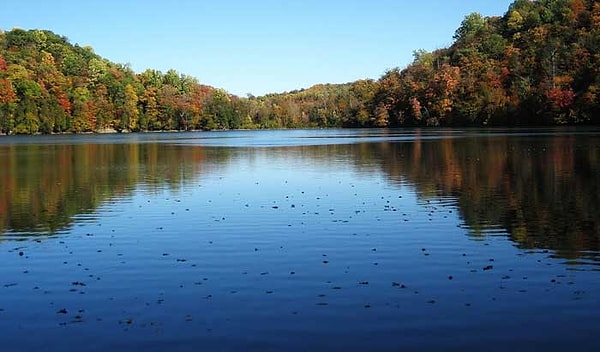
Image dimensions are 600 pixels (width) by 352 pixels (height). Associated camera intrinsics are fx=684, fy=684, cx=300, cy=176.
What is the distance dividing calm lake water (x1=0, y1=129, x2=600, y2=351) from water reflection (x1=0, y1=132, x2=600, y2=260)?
124mm

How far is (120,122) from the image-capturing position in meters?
157

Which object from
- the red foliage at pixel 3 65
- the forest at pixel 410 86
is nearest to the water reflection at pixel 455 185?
the forest at pixel 410 86

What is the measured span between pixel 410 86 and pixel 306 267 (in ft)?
456

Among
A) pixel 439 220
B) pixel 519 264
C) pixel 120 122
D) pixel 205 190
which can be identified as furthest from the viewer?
pixel 120 122

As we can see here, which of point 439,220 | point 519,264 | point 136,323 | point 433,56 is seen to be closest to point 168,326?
point 136,323

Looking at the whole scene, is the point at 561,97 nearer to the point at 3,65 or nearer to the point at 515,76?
the point at 515,76

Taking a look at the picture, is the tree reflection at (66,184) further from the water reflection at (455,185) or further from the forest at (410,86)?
the forest at (410,86)

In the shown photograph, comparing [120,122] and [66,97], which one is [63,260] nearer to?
[66,97]

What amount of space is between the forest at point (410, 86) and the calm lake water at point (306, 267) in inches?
3345

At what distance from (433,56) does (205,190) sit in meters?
148

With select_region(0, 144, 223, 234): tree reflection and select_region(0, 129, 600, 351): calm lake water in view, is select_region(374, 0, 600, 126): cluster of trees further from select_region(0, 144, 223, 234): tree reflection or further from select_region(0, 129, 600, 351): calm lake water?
select_region(0, 129, 600, 351): calm lake water

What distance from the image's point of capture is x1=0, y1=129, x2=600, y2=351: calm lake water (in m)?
8.51

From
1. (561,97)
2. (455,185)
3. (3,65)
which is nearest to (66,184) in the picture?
(455,185)

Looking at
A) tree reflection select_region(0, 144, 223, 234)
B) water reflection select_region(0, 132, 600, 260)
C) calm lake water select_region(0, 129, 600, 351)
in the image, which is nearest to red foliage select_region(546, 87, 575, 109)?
water reflection select_region(0, 132, 600, 260)
